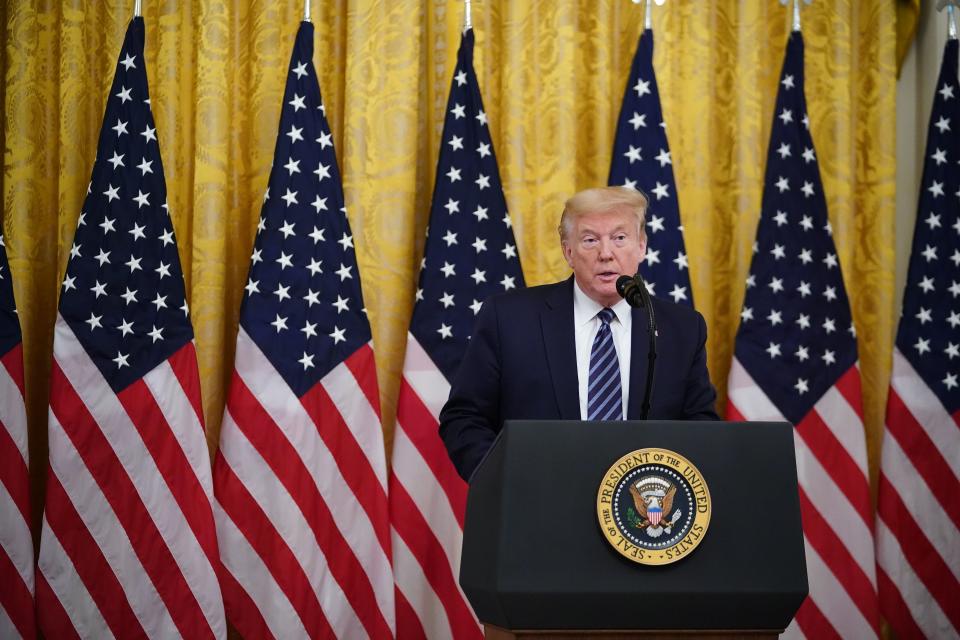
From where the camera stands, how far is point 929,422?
4414 millimetres

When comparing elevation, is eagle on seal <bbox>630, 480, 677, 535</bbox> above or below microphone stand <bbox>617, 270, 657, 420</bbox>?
below

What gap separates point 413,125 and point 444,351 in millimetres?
968

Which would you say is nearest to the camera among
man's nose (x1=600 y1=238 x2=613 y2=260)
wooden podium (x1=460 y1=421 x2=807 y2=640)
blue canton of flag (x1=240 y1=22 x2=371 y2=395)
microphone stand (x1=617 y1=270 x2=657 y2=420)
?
wooden podium (x1=460 y1=421 x2=807 y2=640)

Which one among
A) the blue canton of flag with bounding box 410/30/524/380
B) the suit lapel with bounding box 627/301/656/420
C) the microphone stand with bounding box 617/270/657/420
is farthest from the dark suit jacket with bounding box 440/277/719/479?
the blue canton of flag with bounding box 410/30/524/380

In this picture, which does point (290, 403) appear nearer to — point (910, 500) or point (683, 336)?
point (683, 336)

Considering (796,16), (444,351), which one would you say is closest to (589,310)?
(444,351)

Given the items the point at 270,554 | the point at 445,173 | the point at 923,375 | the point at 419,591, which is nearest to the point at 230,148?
the point at 445,173

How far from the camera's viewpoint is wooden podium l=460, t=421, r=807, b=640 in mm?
1896

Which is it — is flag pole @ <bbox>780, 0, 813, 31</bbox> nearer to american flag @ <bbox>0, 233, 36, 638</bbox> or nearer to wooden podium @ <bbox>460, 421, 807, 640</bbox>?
wooden podium @ <bbox>460, 421, 807, 640</bbox>

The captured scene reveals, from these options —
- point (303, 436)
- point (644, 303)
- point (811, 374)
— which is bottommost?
point (303, 436)

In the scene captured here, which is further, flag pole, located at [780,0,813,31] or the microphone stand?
flag pole, located at [780,0,813,31]

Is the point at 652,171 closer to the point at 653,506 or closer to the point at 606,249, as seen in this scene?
the point at 606,249

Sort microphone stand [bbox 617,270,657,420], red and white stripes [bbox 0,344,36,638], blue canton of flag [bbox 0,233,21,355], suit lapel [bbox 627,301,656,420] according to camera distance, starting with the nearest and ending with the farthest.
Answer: microphone stand [bbox 617,270,657,420], suit lapel [bbox 627,301,656,420], red and white stripes [bbox 0,344,36,638], blue canton of flag [bbox 0,233,21,355]

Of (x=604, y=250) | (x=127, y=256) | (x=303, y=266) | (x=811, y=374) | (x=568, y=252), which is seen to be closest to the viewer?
(x=604, y=250)
